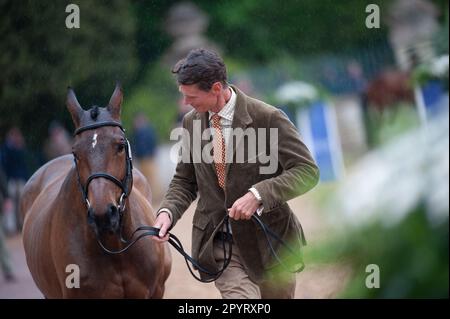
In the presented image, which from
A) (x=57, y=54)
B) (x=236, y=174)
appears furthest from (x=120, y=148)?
(x=57, y=54)

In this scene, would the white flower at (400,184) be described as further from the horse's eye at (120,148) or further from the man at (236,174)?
the horse's eye at (120,148)

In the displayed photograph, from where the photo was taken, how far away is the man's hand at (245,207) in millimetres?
2912

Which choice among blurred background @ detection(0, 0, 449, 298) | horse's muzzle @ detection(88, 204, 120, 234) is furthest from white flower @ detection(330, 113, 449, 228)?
horse's muzzle @ detection(88, 204, 120, 234)

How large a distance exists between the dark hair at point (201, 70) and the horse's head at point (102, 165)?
53 cm

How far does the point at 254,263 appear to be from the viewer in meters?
3.26

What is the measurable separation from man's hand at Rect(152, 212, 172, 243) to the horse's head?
0.19 metres

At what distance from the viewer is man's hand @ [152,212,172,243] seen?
3.17 meters

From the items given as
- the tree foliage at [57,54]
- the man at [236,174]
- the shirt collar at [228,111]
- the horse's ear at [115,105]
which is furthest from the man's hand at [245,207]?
the tree foliage at [57,54]

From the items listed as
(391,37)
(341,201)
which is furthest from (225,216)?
(391,37)

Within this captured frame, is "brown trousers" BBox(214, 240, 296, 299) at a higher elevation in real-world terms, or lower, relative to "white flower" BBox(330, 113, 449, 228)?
lower

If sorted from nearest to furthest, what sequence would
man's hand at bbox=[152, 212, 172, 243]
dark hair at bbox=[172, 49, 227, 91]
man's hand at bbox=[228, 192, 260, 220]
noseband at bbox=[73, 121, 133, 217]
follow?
man's hand at bbox=[228, 192, 260, 220] < dark hair at bbox=[172, 49, 227, 91] < man's hand at bbox=[152, 212, 172, 243] < noseband at bbox=[73, 121, 133, 217]

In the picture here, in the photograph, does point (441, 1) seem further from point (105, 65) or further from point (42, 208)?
point (105, 65)

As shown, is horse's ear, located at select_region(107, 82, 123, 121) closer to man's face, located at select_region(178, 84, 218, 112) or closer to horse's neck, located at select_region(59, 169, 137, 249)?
horse's neck, located at select_region(59, 169, 137, 249)

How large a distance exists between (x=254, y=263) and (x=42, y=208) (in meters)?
1.77
